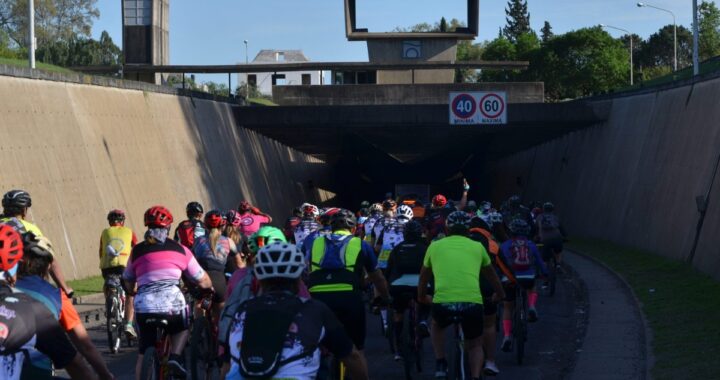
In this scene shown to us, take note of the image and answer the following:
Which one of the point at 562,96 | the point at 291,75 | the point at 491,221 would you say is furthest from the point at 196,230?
the point at 291,75

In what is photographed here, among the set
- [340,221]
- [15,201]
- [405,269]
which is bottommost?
[405,269]

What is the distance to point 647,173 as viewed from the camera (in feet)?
104

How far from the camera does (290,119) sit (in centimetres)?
4222

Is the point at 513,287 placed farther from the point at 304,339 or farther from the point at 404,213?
the point at 304,339

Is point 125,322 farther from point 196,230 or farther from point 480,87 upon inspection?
point 480,87

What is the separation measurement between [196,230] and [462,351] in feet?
17.3

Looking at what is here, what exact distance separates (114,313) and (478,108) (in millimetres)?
28560

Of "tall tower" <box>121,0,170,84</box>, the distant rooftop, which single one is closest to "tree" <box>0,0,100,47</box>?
"tall tower" <box>121,0,170,84</box>

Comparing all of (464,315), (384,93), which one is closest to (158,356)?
(464,315)

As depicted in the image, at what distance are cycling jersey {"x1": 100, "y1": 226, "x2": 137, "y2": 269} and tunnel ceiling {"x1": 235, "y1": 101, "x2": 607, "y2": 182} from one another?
88.8 feet

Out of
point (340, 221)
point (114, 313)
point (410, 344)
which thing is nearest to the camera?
point (340, 221)

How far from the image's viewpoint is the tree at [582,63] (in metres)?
103

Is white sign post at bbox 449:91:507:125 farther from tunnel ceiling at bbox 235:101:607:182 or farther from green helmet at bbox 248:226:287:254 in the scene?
green helmet at bbox 248:226:287:254

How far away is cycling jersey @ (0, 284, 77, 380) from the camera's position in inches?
213
